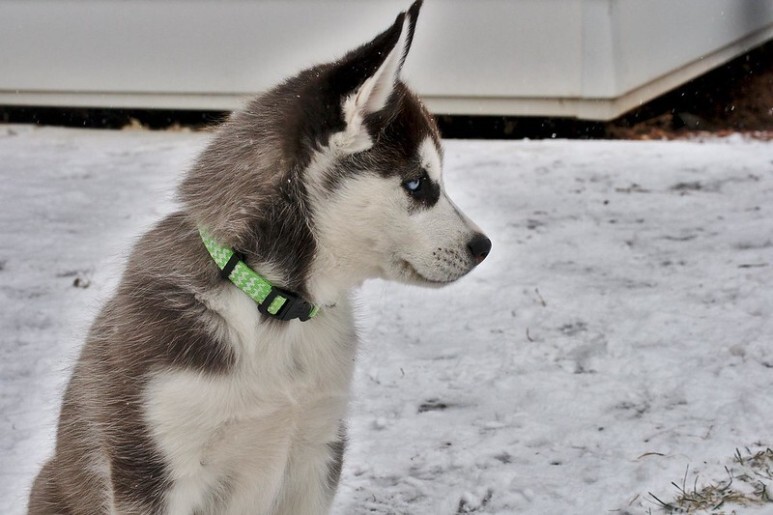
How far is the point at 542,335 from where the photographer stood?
4684 millimetres

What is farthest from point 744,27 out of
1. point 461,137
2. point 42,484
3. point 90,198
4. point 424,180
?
point 42,484

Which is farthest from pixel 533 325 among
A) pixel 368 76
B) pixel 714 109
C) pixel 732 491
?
pixel 714 109

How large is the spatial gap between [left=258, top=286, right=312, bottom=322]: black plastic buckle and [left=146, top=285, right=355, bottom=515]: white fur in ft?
0.13

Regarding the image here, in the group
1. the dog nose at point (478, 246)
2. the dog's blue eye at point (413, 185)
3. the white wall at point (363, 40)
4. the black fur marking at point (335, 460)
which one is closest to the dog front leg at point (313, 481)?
the black fur marking at point (335, 460)

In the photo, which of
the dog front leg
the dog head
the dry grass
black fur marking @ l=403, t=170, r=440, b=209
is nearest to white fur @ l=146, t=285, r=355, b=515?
the dog front leg

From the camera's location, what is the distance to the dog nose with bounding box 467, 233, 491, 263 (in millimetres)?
3023

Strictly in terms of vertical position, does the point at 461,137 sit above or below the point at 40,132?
below

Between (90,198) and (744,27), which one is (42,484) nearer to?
(90,198)

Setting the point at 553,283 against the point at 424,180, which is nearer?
the point at 424,180

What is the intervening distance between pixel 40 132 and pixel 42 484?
4828 mm

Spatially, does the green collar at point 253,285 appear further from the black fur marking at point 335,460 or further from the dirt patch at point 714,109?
the dirt patch at point 714,109

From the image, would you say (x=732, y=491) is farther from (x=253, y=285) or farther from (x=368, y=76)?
(x=368, y=76)

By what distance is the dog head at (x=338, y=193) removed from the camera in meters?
2.86

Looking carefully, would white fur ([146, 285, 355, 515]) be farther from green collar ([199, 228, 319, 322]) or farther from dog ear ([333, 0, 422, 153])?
dog ear ([333, 0, 422, 153])
